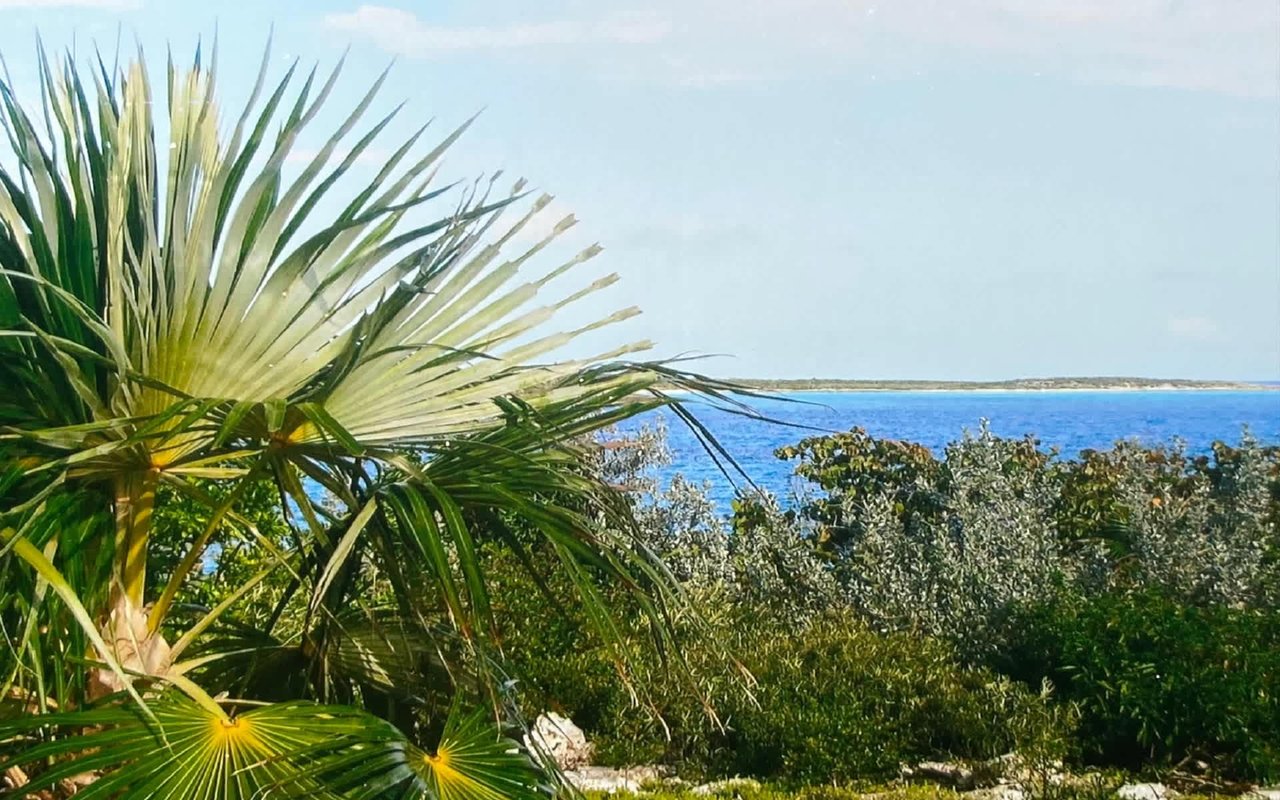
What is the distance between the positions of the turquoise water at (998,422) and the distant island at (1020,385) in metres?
0.06

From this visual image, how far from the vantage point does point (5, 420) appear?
6.41ft

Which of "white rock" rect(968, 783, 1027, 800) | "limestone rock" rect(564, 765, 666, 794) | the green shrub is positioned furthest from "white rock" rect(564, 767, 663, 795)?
"white rock" rect(968, 783, 1027, 800)

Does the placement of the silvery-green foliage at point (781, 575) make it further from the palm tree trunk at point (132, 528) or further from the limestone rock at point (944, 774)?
the palm tree trunk at point (132, 528)

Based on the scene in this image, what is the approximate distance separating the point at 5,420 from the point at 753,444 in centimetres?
619

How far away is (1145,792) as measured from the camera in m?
4.25

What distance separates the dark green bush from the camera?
4.52 meters

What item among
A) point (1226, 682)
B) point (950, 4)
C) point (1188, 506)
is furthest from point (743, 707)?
point (950, 4)

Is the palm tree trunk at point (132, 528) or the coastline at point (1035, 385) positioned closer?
the palm tree trunk at point (132, 528)

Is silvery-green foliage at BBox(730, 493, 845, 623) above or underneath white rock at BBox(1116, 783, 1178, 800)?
above

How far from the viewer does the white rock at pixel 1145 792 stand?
4.08 meters

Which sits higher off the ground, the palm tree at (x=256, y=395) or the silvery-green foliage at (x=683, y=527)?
the palm tree at (x=256, y=395)

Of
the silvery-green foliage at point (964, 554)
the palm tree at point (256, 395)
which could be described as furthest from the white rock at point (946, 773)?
the palm tree at point (256, 395)

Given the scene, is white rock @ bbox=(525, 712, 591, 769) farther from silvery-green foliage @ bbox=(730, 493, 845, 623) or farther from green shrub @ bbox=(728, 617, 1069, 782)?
silvery-green foliage @ bbox=(730, 493, 845, 623)

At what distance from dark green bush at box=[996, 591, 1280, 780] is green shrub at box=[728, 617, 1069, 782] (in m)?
0.28
